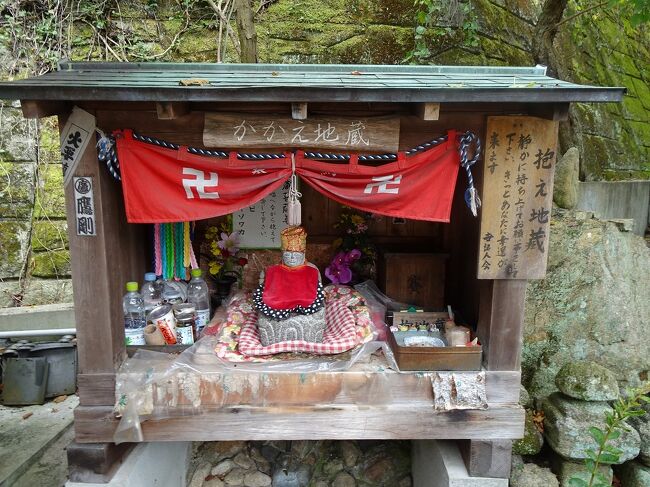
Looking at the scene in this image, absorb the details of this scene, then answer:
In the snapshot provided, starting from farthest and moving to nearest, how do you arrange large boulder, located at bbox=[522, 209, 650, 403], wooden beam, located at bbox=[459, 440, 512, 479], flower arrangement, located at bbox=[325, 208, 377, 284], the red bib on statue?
large boulder, located at bbox=[522, 209, 650, 403]
flower arrangement, located at bbox=[325, 208, 377, 284]
the red bib on statue
wooden beam, located at bbox=[459, 440, 512, 479]

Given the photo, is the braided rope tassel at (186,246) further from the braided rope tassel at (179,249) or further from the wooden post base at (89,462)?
the wooden post base at (89,462)

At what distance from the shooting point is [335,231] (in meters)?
6.20

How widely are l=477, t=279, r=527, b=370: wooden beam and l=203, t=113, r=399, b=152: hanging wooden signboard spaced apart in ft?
5.30

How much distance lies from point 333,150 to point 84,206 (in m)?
2.18

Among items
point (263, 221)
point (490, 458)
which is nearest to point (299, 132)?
point (263, 221)

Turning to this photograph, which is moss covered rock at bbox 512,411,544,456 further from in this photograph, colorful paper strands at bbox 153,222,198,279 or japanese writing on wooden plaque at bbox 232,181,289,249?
colorful paper strands at bbox 153,222,198,279

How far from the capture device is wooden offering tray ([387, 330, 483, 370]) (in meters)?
4.32

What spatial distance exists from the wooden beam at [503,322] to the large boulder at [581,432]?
136 cm

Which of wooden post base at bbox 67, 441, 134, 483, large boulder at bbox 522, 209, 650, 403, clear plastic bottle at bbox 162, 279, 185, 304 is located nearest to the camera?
wooden post base at bbox 67, 441, 134, 483

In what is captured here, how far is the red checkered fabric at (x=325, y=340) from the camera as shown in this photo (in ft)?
14.8

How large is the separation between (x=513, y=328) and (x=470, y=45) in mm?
6310

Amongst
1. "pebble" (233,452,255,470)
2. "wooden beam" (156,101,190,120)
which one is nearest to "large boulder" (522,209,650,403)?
"pebble" (233,452,255,470)

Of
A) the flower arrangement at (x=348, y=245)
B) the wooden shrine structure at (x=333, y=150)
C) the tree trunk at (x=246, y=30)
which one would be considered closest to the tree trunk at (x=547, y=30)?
the wooden shrine structure at (x=333, y=150)

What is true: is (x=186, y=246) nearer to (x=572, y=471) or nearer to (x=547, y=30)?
(x=572, y=471)
